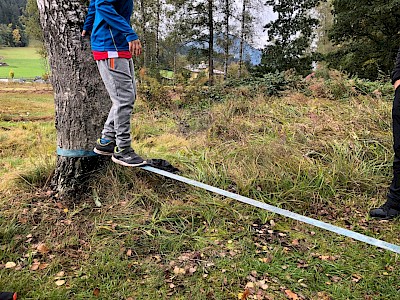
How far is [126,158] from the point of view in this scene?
114 inches

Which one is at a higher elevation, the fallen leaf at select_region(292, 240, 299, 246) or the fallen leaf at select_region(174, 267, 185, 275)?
the fallen leaf at select_region(292, 240, 299, 246)

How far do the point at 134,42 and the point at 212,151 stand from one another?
81.3 inches

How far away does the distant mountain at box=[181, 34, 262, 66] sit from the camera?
59.9 feet

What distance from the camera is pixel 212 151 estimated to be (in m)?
4.35

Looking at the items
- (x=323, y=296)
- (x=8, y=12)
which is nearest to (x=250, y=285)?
(x=323, y=296)

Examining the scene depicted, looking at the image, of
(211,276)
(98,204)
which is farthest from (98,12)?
(211,276)

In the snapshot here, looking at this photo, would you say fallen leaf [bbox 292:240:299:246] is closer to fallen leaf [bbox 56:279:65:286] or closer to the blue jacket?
fallen leaf [bbox 56:279:65:286]

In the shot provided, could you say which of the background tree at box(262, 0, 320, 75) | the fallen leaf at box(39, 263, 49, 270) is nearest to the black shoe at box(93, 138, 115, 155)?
the fallen leaf at box(39, 263, 49, 270)

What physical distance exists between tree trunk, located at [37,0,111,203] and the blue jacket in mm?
218

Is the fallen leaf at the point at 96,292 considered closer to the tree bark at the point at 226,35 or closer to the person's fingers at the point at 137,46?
the person's fingers at the point at 137,46

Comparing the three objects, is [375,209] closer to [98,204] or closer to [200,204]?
[200,204]

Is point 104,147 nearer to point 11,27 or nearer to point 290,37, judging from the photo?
point 290,37

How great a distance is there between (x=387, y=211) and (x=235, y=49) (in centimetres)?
1847

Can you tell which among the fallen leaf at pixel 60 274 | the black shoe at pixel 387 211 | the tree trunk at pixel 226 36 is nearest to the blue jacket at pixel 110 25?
the fallen leaf at pixel 60 274
